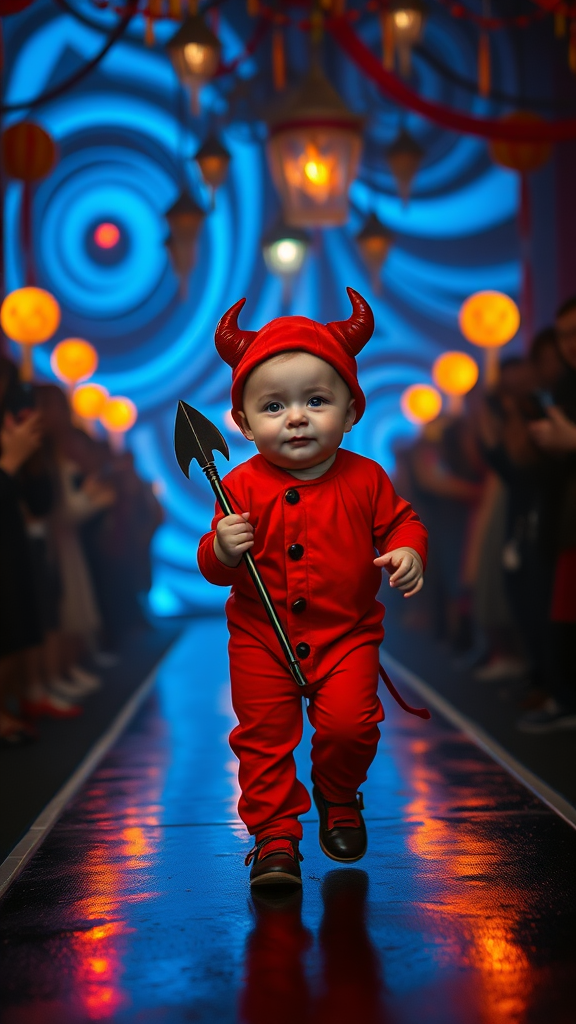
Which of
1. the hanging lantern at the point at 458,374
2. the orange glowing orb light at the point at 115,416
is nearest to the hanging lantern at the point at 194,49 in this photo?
the hanging lantern at the point at 458,374

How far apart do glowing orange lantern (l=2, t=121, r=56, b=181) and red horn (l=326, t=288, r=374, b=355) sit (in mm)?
3612

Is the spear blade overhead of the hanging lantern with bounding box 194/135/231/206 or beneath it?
beneath

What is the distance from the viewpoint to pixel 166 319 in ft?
40.7

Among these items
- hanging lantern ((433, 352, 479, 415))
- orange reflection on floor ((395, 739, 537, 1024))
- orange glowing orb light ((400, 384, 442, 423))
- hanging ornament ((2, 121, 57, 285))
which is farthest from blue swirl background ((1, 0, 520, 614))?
orange reflection on floor ((395, 739, 537, 1024))

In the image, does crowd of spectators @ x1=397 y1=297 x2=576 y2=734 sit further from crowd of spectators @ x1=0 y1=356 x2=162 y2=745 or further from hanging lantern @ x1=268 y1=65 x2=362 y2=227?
crowd of spectators @ x1=0 y1=356 x2=162 y2=745

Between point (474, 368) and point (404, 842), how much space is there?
6063 mm

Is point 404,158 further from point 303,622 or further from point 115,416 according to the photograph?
point 303,622

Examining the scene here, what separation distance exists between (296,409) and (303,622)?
457 millimetres

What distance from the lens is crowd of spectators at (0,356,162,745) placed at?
14.8 ft

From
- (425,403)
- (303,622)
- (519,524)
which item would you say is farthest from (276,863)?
(425,403)

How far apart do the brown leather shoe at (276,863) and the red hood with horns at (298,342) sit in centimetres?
91

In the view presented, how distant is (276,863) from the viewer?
249 cm

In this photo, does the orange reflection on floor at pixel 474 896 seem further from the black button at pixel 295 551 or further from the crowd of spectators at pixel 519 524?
the crowd of spectators at pixel 519 524

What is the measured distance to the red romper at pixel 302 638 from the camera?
8.57 feet
